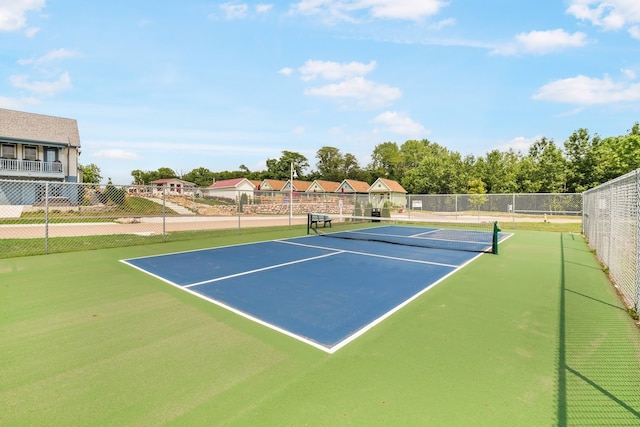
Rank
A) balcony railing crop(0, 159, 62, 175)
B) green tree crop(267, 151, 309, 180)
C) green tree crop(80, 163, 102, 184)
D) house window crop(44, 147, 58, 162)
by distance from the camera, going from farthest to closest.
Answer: green tree crop(267, 151, 309, 180)
green tree crop(80, 163, 102, 184)
house window crop(44, 147, 58, 162)
balcony railing crop(0, 159, 62, 175)

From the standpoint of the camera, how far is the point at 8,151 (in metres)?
24.5

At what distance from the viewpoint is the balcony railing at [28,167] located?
78.1 ft

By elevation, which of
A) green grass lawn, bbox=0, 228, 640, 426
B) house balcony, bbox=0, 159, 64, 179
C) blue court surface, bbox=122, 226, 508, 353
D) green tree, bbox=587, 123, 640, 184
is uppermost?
green tree, bbox=587, 123, 640, 184

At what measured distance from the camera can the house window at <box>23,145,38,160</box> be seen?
2511 cm

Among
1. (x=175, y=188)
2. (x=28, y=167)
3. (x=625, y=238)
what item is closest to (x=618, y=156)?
(x=625, y=238)

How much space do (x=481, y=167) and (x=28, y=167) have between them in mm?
57779

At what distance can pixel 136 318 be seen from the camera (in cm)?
454

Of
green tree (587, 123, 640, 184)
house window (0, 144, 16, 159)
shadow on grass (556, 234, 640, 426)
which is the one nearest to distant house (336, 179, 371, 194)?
green tree (587, 123, 640, 184)

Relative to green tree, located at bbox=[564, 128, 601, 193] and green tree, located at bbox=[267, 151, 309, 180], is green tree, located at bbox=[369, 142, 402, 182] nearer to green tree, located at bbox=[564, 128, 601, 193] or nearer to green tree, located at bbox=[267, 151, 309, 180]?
green tree, located at bbox=[267, 151, 309, 180]

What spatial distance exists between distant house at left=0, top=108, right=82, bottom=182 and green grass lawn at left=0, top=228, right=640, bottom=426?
26148 millimetres

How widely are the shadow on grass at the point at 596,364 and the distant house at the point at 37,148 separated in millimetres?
33413

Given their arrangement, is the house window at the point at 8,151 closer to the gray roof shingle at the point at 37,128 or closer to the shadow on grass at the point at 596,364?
the gray roof shingle at the point at 37,128

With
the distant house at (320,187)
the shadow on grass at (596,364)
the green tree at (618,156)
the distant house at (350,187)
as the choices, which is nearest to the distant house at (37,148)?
the shadow on grass at (596,364)

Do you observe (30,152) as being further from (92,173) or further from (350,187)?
(350,187)
